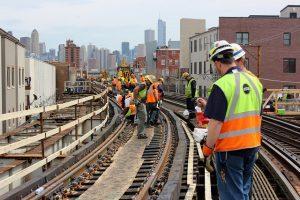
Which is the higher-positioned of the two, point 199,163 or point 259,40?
point 259,40

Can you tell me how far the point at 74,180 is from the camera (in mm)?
8773

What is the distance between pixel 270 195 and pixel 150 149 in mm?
5099

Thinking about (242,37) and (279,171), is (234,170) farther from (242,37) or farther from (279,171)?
(242,37)

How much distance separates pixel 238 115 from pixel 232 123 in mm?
81

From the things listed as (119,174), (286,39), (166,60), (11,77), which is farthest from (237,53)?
(166,60)

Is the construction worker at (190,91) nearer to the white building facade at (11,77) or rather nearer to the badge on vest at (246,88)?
the badge on vest at (246,88)

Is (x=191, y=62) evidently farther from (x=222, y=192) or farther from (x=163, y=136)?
(x=222, y=192)

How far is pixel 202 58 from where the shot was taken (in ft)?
198

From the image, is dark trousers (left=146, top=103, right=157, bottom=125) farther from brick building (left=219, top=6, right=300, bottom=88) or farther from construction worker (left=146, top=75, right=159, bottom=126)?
brick building (left=219, top=6, right=300, bottom=88)

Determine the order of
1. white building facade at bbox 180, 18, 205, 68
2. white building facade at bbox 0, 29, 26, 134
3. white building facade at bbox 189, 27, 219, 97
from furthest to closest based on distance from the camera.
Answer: white building facade at bbox 180, 18, 205, 68 → white building facade at bbox 189, 27, 219, 97 → white building facade at bbox 0, 29, 26, 134

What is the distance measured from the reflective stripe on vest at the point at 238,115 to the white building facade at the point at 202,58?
1980 inches

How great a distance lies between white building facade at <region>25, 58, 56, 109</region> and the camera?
49850 millimetres

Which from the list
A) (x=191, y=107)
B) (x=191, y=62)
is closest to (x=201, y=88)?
(x=191, y=62)

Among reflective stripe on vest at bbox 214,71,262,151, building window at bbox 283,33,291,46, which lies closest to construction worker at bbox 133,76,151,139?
reflective stripe on vest at bbox 214,71,262,151
